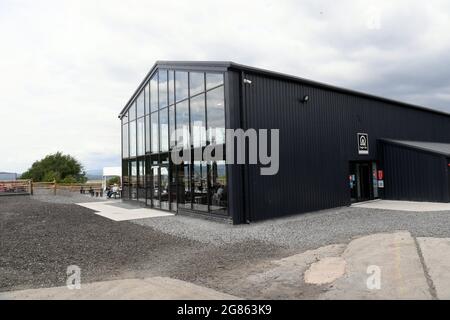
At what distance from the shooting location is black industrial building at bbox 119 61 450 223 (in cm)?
1244

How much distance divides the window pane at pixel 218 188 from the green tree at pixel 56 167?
63.6 metres

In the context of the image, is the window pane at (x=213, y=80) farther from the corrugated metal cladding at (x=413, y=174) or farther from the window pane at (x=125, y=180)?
the corrugated metal cladding at (x=413, y=174)

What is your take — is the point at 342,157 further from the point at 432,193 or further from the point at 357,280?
the point at 357,280

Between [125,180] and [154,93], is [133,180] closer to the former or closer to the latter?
[125,180]

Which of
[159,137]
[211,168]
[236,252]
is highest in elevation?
[159,137]

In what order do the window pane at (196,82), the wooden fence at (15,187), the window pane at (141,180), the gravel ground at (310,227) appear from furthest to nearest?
the wooden fence at (15,187) < the window pane at (141,180) < the window pane at (196,82) < the gravel ground at (310,227)

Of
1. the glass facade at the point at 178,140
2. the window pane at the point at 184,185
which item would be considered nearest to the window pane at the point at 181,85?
the glass facade at the point at 178,140

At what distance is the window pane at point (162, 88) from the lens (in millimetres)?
16625

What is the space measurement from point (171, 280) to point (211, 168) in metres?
7.09

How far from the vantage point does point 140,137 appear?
19609mm

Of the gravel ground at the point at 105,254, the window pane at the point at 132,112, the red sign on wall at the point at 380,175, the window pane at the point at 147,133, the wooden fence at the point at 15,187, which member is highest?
the window pane at the point at 132,112

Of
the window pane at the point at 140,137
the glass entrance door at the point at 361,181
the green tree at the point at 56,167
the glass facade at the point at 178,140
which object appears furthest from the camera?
the green tree at the point at 56,167
